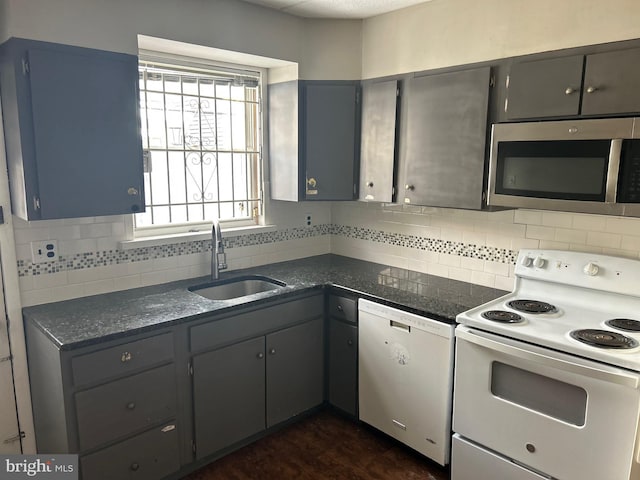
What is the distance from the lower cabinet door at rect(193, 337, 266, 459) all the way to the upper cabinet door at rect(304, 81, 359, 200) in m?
1.10

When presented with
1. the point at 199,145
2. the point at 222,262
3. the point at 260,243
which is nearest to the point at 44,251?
the point at 222,262

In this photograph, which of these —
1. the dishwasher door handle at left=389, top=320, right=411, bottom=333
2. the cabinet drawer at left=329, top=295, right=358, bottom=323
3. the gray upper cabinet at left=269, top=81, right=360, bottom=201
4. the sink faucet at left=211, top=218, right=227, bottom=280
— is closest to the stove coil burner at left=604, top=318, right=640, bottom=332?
the dishwasher door handle at left=389, top=320, right=411, bottom=333

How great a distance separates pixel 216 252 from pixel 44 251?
0.91 meters

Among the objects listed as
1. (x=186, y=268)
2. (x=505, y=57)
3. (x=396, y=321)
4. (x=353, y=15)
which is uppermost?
(x=353, y=15)

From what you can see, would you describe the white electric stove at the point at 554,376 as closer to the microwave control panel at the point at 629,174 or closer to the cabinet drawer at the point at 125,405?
the microwave control panel at the point at 629,174

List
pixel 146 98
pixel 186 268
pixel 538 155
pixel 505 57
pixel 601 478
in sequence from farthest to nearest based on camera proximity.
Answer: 1. pixel 186 268
2. pixel 146 98
3. pixel 505 57
4. pixel 538 155
5. pixel 601 478

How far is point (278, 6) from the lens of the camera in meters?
2.78

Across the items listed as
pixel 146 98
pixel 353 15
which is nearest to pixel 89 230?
pixel 146 98

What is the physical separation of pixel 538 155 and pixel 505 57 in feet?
1.78

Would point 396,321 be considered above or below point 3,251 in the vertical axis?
below

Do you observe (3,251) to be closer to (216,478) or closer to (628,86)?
(216,478)

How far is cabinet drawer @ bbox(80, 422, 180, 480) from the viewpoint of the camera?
201 centimetres

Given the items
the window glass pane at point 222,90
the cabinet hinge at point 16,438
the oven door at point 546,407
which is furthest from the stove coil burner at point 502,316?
the cabinet hinge at point 16,438

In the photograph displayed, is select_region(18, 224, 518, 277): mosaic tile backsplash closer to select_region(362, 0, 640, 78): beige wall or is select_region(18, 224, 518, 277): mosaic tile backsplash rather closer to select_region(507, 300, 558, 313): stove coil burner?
select_region(507, 300, 558, 313): stove coil burner
